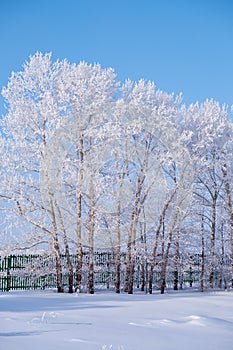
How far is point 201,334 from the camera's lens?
722cm

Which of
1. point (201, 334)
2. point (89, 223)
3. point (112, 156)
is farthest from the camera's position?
point (112, 156)

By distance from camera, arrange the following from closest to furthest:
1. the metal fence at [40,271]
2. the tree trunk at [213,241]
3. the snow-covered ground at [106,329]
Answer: the snow-covered ground at [106,329], the metal fence at [40,271], the tree trunk at [213,241]

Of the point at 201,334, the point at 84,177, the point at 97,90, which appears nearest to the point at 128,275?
the point at 84,177

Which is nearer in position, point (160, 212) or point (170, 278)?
point (160, 212)

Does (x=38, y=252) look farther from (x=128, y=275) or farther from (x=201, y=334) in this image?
(x=201, y=334)

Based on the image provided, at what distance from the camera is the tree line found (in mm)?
17203

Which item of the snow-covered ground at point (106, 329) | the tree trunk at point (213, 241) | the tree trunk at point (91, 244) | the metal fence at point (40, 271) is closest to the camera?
the snow-covered ground at point (106, 329)

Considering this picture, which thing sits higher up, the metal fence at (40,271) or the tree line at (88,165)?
the tree line at (88,165)

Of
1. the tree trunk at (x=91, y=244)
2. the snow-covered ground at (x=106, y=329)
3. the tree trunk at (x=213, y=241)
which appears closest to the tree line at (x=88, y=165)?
the tree trunk at (x=91, y=244)

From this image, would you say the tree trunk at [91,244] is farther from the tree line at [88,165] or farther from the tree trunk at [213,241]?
the tree trunk at [213,241]

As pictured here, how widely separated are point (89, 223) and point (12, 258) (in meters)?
4.90

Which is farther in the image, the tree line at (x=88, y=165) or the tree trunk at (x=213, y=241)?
the tree trunk at (x=213, y=241)

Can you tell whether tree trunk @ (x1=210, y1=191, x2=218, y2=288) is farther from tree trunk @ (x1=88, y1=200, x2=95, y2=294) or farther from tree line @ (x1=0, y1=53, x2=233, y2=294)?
tree trunk @ (x1=88, y1=200, x2=95, y2=294)

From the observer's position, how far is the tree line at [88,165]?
56.4ft
